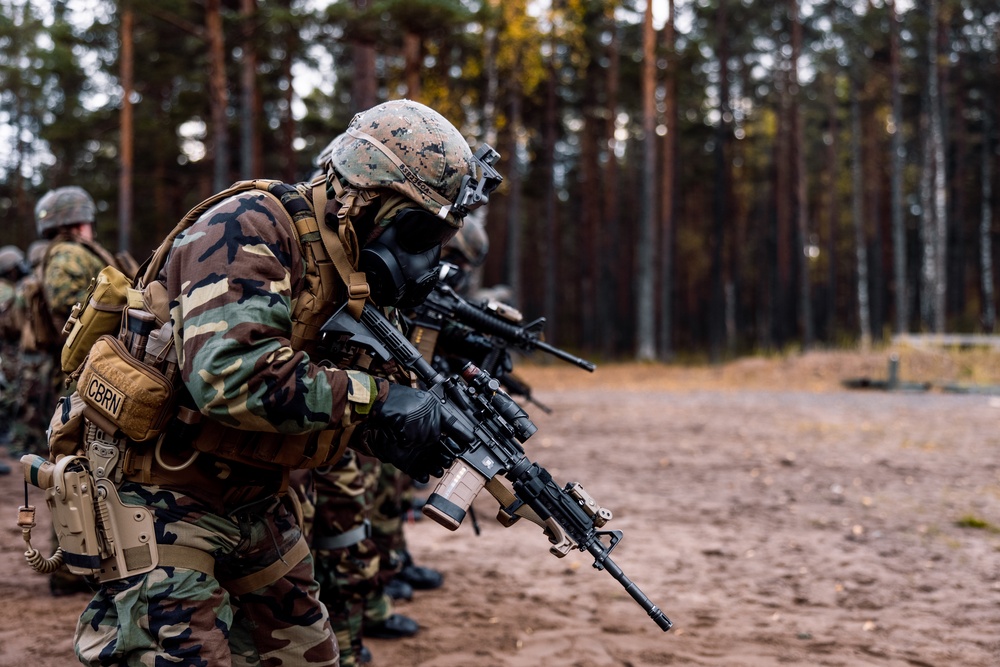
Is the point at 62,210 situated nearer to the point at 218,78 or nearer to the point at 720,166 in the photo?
the point at 218,78

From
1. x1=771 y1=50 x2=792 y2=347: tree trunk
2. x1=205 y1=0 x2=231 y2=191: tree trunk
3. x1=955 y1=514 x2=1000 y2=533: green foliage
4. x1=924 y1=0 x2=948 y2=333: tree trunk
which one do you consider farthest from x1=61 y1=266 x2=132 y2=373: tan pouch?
x1=771 y1=50 x2=792 y2=347: tree trunk

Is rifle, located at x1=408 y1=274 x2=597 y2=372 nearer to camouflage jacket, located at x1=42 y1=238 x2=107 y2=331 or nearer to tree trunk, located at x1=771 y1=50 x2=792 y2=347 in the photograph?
camouflage jacket, located at x1=42 y1=238 x2=107 y2=331

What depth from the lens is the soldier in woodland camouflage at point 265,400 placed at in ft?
6.96

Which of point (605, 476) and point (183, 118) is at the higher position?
point (183, 118)

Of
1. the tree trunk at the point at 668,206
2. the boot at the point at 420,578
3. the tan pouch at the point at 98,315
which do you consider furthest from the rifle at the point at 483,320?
the tree trunk at the point at 668,206

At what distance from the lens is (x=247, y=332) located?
6.89 ft

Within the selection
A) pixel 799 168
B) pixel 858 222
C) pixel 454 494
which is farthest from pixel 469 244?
pixel 858 222

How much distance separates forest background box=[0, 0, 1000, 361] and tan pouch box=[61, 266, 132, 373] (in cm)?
995

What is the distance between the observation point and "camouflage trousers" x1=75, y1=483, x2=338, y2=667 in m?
2.12

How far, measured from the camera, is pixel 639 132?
115ft

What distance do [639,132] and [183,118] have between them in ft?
67.2

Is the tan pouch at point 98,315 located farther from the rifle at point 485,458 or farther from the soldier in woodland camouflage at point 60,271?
the soldier in woodland camouflage at point 60,271

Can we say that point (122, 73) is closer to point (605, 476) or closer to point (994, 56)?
point (605, 476)

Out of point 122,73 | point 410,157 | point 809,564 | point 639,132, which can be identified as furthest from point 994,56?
point 410,157
